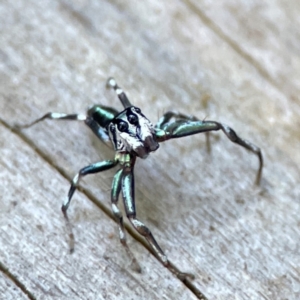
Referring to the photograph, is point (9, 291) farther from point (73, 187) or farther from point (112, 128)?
point (112, 128)

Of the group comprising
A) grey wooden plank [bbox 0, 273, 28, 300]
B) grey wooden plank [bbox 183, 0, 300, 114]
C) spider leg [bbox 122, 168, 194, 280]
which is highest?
grey wooden plank [bbox 183, 0, 300, 114]

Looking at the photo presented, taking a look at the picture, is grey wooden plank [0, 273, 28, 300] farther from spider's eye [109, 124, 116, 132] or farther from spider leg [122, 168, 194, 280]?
spider's eye [109, 124, 116, 132]

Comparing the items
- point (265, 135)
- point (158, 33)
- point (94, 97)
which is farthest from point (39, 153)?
point (265, 135)

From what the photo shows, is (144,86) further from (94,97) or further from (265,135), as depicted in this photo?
(265,135)

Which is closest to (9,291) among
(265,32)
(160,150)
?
(160,150)

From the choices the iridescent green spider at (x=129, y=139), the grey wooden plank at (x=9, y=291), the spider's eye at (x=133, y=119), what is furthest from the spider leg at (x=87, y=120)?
the grey wooden plank at (x=9, y=291)

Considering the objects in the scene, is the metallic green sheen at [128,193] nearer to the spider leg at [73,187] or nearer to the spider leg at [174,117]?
the spider leg at [73,187]

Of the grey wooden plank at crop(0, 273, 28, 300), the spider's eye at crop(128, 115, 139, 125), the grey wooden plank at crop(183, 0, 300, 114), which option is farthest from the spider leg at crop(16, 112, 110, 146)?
the grey wooden plank at crop(183, 0, 300, 114)
